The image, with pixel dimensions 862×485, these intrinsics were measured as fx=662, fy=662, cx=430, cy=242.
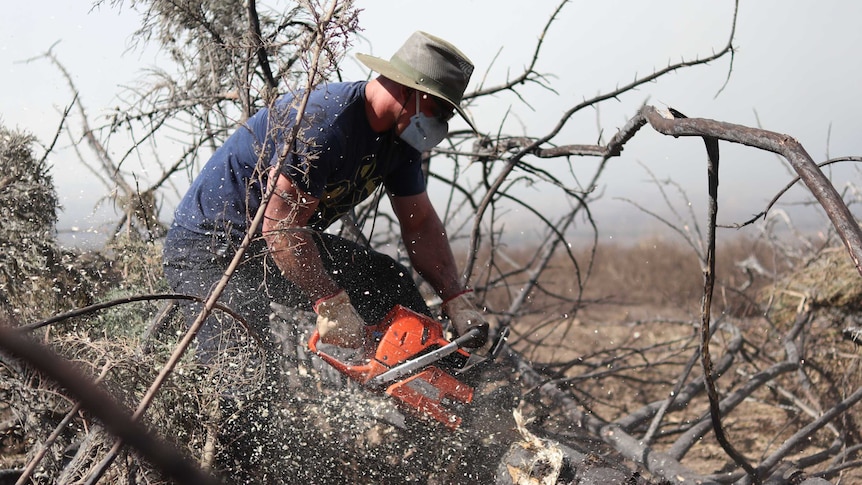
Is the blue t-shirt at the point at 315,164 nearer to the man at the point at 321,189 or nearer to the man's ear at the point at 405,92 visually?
the man at the point at 321,189

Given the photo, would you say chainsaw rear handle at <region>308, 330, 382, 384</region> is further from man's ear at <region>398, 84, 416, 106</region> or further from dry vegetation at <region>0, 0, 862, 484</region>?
man's ear at <region>398, 84, 416, 106</region>

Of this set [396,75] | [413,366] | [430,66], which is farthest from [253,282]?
[430,66]

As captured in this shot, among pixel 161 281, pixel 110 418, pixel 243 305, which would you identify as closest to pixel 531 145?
pixel 243 305

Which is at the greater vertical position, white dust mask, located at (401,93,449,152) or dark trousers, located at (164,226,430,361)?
white dust mask, located at (401,93,449,152)

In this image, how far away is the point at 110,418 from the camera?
532 mm

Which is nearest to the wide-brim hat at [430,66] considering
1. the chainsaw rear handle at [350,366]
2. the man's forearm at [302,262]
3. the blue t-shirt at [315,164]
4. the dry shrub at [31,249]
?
the blue t-shirt at [315,164]

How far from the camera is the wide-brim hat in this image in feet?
7.77

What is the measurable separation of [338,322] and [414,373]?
330 millimetres

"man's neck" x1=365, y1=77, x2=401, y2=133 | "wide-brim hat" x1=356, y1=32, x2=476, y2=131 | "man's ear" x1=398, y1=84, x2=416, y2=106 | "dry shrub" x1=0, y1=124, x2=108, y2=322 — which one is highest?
"wide-brim hat" x1=356, y1=32, x2=476, y2=131

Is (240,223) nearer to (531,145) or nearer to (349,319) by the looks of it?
(349,319)

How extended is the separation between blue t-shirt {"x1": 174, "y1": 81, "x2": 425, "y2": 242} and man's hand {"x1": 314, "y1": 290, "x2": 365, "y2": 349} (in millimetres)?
390

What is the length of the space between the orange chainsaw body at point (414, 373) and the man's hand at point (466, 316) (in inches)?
3.3

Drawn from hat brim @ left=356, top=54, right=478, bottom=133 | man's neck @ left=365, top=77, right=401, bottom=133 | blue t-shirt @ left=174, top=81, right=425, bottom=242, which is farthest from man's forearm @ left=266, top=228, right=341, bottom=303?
hat brim @ left=356, top=54, right=478, bottom=133

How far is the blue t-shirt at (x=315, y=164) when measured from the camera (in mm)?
2133
